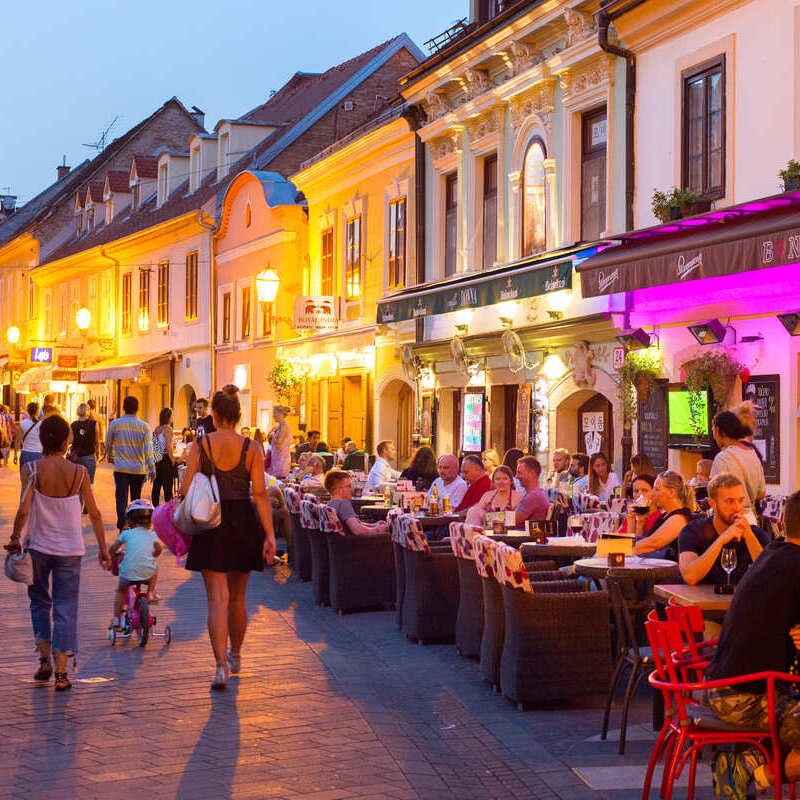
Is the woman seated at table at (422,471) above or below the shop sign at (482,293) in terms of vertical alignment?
below

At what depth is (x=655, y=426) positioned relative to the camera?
17141mm

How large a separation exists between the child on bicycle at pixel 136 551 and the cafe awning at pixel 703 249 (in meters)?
5.93

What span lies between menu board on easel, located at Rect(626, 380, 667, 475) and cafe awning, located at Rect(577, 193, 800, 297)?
2014mm

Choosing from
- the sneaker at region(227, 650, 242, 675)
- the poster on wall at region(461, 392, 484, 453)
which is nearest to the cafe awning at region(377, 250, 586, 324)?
the poster on wall at region(461, 392, 484, 453)

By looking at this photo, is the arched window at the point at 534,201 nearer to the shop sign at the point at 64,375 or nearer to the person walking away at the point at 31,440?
the person walking away at the point at 31,440

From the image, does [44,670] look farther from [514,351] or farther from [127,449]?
[514,351]

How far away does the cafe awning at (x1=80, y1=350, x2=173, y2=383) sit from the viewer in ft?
132

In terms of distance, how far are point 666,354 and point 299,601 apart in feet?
20.6

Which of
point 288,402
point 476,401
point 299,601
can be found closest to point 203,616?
point 299,601

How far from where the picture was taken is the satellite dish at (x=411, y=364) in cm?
2488

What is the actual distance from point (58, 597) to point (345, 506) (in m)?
4.12

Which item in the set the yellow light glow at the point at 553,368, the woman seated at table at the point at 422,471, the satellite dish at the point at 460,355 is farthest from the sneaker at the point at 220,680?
the satellite dish at the point at 460,355

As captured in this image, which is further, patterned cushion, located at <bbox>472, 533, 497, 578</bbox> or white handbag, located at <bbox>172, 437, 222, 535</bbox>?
patterned cushion, located at <bbox>472, 533, 497, 578</bbox>

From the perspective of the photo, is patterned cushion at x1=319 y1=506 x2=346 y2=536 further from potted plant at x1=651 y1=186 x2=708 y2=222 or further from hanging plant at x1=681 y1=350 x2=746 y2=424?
potted plant at x1=651 y1=186 x2=708 y2=222
